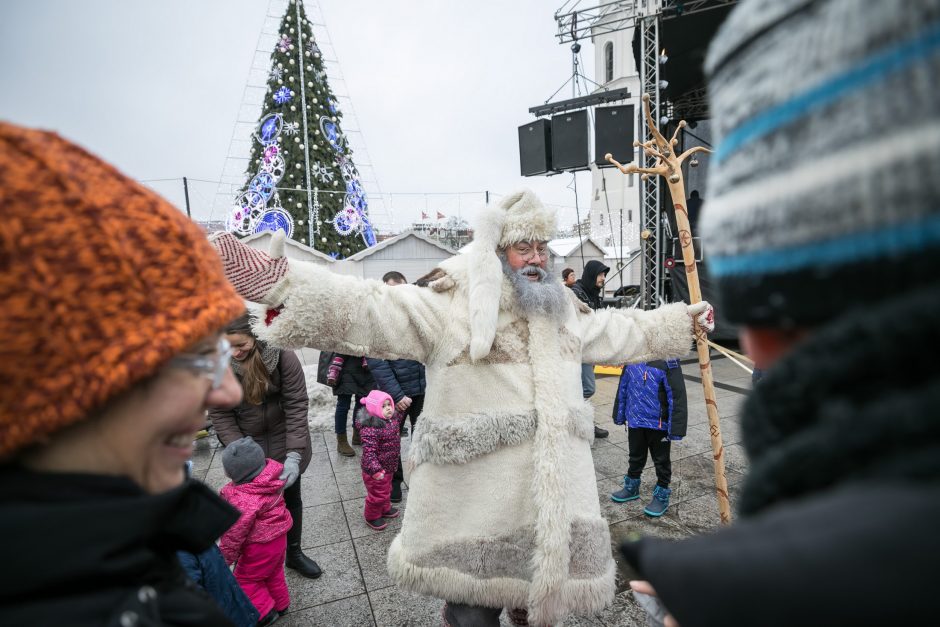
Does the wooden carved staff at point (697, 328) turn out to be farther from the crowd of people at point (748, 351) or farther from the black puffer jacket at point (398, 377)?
the black puffer jacket at point (398, 377)

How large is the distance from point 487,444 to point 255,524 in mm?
1403

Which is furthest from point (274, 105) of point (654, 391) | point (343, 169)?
point (654, 391)

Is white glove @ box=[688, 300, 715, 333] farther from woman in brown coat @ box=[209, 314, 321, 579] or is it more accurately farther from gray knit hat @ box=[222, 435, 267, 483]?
gray knit hat @ box=[222, 435, 267, 483]

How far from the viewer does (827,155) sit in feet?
1.28

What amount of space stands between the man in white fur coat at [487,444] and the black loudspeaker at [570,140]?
7.59 meters

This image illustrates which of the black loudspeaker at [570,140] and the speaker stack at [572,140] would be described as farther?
the black loudspeaker at [570,140]

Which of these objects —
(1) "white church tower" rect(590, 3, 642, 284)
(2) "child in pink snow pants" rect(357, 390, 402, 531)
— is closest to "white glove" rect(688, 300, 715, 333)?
(2) "child in pink snow pants" rect(357, 390, 402, 531)

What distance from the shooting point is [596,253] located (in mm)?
19688

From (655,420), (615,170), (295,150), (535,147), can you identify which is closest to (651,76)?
(535,147)

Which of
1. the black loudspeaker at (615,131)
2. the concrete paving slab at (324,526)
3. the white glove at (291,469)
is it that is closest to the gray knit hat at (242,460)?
the white glove at (291,469)

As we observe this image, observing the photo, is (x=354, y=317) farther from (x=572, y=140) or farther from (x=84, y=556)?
(x=572, y=140)

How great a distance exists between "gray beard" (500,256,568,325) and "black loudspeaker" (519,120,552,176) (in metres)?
7.81

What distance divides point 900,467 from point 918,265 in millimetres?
158

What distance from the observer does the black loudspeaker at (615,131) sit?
773cm
